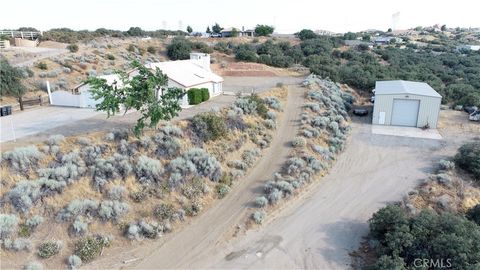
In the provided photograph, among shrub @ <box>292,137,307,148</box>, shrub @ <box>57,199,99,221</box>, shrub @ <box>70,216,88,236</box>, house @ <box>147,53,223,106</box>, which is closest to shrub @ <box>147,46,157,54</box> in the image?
house @ <box>147,53,223,106</box>

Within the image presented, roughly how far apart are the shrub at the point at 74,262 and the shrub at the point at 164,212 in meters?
3.67

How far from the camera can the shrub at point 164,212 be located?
15328 millimetres

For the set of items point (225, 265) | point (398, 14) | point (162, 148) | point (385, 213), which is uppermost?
point (398, 14)

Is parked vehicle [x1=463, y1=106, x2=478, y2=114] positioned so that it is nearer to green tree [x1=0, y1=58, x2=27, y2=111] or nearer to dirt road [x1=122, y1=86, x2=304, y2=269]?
dirt road [x1=122, y1=86, x2=304, y2=269]

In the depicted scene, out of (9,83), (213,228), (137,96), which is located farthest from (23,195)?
(9,83)

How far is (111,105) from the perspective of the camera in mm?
18188

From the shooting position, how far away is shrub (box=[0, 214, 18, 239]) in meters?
13.1

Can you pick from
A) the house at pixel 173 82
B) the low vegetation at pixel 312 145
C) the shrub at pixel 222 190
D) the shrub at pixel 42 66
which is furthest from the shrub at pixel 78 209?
the shrub at pixel 42 66

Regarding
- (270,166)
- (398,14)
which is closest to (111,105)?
(270,166)

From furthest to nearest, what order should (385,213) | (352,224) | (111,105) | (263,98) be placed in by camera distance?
(263,98) → (111,105) → (352,224) → (385,213)

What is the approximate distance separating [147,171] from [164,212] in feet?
8.44

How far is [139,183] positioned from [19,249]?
216 inches

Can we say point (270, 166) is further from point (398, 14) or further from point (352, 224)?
point (398, 14)

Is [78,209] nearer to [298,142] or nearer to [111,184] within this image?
[111,184]
